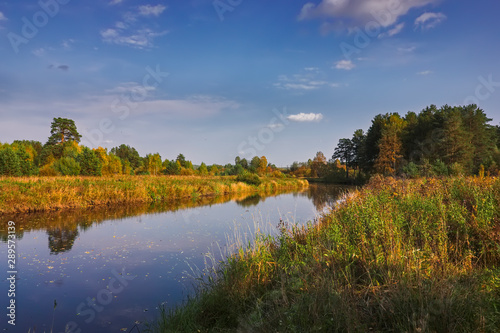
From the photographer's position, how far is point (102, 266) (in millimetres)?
7961

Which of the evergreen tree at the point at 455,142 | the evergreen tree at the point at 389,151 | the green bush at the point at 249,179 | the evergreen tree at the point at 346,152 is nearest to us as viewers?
the evergreen tree at the point at 455,142

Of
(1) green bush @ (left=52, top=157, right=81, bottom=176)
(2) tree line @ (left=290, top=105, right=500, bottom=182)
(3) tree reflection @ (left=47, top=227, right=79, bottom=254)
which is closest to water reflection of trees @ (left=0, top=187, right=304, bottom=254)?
(3) tree reflection @ (left=47, top=227, right=79, bottom=254)

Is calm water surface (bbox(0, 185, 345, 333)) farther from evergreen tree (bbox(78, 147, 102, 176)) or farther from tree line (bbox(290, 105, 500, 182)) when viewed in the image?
tree line (bbox(290, 105, 500, 182))

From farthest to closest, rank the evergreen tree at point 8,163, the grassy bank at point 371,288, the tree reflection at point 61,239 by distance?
the evergreen tree at point 8,163
the tree reflection at point 61,239
the grassy bank at point 371,288

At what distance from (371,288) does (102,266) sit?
7379 mm

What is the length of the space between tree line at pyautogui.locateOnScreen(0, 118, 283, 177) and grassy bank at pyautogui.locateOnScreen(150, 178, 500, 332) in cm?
2961

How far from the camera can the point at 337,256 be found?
15.6ft

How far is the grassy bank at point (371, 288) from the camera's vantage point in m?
3.03

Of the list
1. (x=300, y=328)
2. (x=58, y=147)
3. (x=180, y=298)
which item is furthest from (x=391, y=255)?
(x=58, y=147)

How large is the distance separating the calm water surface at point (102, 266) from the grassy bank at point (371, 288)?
1275 millimetres

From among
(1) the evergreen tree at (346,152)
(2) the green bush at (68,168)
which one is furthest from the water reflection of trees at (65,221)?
(1) the evergreen tree at (346,152)

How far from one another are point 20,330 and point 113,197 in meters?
15.8

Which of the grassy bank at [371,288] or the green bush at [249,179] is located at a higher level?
the green bush at [249,179]

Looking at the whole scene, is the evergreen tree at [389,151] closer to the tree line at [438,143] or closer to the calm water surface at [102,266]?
the tree line at [438,143]
